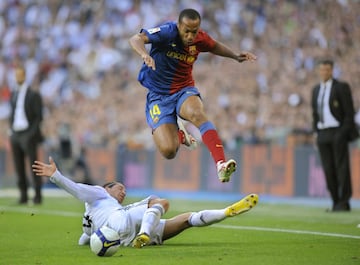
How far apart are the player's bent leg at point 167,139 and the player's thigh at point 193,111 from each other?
31 cm

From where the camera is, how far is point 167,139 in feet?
33.0

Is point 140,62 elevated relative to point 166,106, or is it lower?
elevated

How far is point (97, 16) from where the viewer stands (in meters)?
25.3

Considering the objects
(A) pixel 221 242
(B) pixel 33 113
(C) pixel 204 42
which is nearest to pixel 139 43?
(C) pixel 204 42

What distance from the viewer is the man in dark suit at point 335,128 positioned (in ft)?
47.0

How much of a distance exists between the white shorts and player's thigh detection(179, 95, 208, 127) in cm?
147

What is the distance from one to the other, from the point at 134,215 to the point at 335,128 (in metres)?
6.89

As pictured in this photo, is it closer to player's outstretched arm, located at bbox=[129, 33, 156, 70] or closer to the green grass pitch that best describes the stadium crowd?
the green grass pitch

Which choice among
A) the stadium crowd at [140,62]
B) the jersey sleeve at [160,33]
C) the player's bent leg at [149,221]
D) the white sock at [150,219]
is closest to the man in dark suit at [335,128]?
the stadium crowd at [140,62]

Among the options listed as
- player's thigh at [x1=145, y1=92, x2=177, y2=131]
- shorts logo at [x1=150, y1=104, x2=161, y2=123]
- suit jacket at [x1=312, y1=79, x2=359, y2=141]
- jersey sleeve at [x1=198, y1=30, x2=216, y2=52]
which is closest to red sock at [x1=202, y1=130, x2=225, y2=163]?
player's thigh at [x1=145, y1=92, x2=177, y2=131]

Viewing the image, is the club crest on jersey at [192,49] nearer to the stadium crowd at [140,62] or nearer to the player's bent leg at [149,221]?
the player's bent leg at [149,221]

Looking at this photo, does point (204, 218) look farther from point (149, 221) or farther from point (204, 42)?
point (204, 42)

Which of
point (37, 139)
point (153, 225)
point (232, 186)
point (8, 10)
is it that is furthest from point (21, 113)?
point (8, 10)

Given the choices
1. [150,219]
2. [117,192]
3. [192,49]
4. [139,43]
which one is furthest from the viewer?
[192,49]
